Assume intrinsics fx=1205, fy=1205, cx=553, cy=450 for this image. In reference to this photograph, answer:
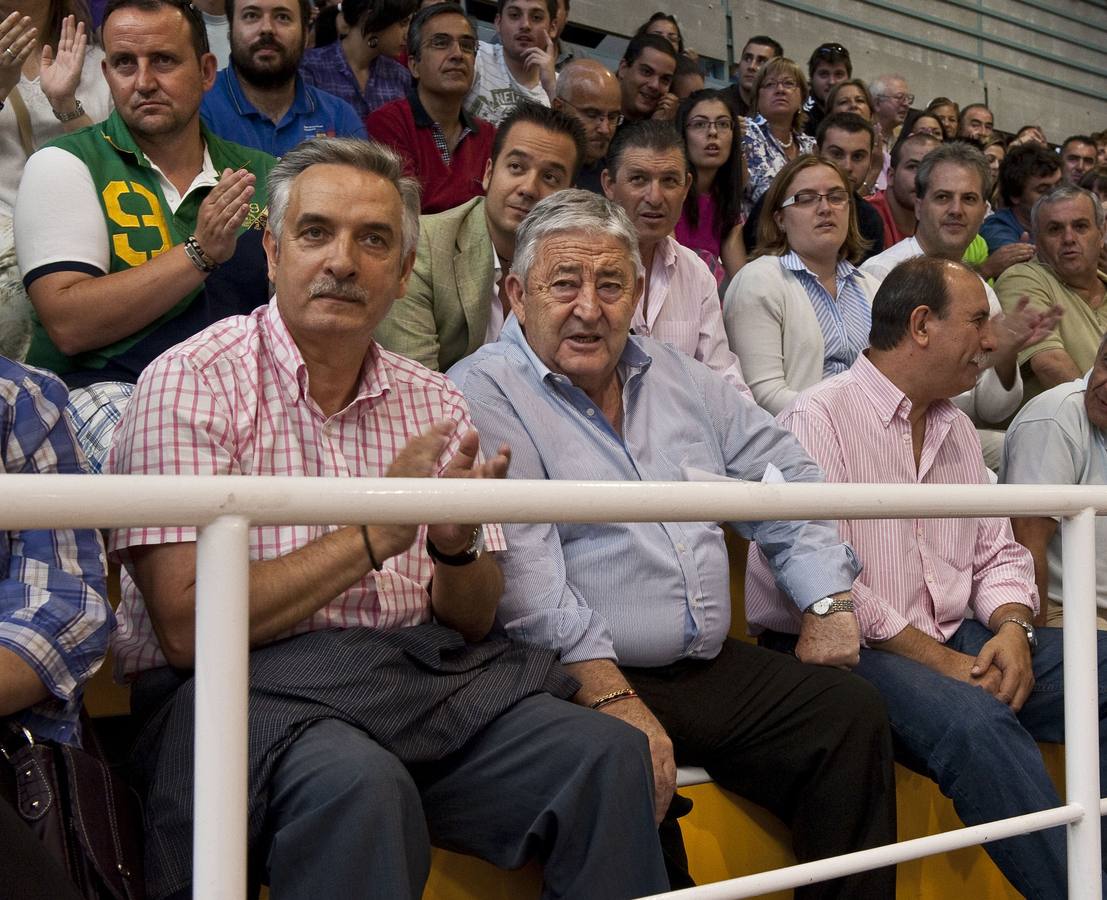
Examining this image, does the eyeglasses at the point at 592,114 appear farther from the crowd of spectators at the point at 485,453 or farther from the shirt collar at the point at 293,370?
the shirt collar at the point at 293,370

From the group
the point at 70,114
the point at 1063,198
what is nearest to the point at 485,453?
the point at 70,114

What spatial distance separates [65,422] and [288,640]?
1.18ft

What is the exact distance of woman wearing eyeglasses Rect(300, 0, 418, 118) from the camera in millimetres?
3777

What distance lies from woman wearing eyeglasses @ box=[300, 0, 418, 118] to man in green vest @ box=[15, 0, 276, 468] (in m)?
1.46

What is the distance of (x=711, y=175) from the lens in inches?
152

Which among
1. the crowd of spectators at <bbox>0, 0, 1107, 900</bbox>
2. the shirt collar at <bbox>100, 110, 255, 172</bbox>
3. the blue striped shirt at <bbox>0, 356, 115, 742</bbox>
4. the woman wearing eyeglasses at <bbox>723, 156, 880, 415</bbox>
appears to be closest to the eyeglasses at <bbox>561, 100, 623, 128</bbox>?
the crowd of spectators at <bbox>0, 0, 1107, 900</bbox>

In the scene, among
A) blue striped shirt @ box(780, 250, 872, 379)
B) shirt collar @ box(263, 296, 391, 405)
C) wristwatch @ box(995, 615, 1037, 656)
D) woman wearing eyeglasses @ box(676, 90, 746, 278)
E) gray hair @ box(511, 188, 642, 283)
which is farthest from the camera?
woman wearing eyeglasses @ box(676, 90, 746, 278)

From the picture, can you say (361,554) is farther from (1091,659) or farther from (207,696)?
(1091,659)

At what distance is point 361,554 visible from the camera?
130cm

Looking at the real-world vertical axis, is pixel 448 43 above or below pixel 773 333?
above

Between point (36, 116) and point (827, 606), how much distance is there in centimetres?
180

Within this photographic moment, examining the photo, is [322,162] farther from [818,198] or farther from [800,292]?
[818,198]

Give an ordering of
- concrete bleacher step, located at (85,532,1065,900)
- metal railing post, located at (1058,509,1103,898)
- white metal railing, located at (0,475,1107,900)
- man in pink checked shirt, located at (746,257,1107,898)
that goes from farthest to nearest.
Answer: man in pink checked shirt, located at (746,257,1107,898) < concrete bleacher step, located at (85,532,1065,900) < metal railing post, located at (1058,509,1103,898) < white metal railing, located at (0,475,1107,900)

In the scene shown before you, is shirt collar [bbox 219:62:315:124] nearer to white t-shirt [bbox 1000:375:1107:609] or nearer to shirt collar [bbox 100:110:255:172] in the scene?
shirt collar [bbox 100:110:255:172]
